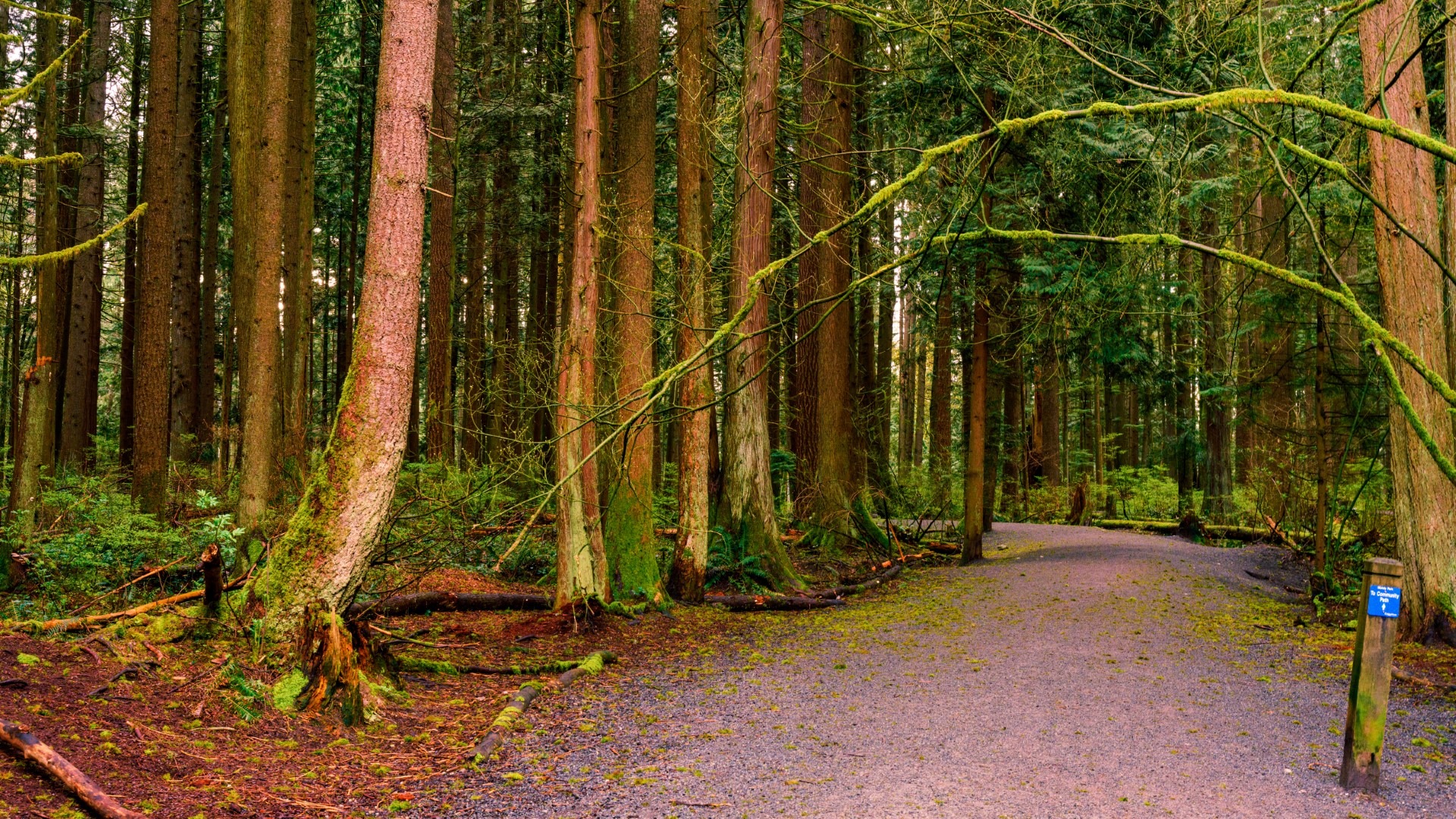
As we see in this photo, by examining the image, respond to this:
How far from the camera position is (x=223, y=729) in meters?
5.23

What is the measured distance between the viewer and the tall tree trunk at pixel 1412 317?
8453 mm

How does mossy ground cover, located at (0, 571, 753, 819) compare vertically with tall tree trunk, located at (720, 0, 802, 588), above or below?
below

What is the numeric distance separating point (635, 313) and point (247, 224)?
674 centimetres

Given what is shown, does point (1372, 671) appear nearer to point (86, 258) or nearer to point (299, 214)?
point (299, 214)

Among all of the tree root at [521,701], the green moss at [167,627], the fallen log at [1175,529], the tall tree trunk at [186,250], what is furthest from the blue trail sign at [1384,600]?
the tall tree trunk at [186,250]

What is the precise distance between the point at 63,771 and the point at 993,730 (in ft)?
17.7

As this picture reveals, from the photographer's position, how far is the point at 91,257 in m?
16.8

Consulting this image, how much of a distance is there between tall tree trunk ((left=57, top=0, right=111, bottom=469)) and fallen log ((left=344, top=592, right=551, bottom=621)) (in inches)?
420

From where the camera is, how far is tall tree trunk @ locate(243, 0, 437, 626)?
250 inches

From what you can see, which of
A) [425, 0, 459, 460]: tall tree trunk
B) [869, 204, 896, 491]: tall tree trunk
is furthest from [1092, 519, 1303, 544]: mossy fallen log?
[425, 0, 459, 460]: tall tree trunk

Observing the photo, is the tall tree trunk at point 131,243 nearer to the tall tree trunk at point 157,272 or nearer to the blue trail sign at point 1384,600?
the tall tree trunk at point 157,272

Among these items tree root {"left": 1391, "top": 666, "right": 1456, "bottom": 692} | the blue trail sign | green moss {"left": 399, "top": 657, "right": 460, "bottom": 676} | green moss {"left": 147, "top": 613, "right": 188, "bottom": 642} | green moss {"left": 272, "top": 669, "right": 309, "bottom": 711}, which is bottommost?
green moss {"left": 399, "top": 657, "right": 460, "bottom": 676}

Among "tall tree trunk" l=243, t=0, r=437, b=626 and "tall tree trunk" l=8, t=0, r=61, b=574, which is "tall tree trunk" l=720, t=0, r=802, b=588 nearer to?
"tall tree trunk" l=243, t=0, r=437, b=626

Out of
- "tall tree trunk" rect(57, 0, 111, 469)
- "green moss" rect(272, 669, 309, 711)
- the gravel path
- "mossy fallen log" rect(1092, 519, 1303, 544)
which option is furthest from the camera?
"mossy fallen log" rect(1092, 519, 1303, 544)
